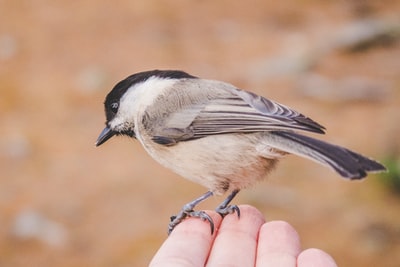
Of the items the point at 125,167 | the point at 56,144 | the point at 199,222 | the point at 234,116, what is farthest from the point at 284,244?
the point at 56,144

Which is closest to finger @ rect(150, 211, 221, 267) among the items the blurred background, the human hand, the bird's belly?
the human hand

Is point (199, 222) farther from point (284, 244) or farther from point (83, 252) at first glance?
point (83, 252)

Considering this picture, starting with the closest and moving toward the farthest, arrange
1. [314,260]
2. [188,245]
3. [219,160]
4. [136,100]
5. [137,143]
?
[314,260] → [188,245] → [219,160] → [136,100] → [137,143]

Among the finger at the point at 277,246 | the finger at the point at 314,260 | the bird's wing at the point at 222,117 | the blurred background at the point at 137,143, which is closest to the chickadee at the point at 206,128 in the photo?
the bird's wing at the point at 222,117

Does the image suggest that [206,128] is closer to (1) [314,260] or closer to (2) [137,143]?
(1) [314,260]

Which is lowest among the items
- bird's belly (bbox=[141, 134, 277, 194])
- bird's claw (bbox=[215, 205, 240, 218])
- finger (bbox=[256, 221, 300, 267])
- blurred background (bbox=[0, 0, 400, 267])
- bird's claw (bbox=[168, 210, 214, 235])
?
finger (bbox=[256, 221, 300, 267])

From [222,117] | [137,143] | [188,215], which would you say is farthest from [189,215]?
[137,143]

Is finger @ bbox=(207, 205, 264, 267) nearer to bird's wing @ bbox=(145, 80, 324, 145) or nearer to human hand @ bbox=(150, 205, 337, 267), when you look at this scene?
human hand @ bbox=(150, 205, 337, 267)
